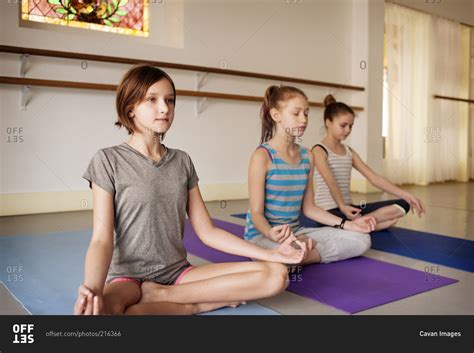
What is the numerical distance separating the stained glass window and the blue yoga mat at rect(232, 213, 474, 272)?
2.01m

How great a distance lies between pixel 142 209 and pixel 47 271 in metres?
0.66

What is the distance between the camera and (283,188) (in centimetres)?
163

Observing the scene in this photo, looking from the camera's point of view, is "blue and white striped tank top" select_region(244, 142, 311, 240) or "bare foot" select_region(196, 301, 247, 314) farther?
"blue and white striped tank top" select_region(244, 142, 311, 240)

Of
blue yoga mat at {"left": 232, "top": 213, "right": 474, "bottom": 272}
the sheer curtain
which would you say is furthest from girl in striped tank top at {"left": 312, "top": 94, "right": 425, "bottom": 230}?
the sheer curtain

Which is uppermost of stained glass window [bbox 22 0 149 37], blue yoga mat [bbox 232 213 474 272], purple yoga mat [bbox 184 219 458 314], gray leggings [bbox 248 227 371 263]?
stained glass window [bbox 22 0 149 37]

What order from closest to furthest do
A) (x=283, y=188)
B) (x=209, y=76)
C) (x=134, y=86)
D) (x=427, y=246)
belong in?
(x=134, y=86)
(x=283, y=188)
(x=427, y=246)
(x=209, y=76)

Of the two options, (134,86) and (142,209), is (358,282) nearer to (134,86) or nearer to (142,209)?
(142,209)

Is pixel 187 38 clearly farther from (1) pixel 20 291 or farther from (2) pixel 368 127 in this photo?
(1) pixel 20 291

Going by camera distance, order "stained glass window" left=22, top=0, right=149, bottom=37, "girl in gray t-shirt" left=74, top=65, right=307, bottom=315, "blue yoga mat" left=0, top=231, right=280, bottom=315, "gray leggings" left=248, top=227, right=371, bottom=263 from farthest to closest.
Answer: "stained glass window" left=22, top=0, right=149, bottom=37 → "gray leggings" left=248, top=227, right=371, bottom=263 → "blue yoga mat" left=0, top=231, right=280, bottom=315 → "girl in gray t-shirt" left=74, top=65, right=307, bottom=315

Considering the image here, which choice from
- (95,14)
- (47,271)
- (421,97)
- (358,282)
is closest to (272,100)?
(358,282)

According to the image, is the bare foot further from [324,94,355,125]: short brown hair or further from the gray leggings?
[324,94,355,125]: short brown hair

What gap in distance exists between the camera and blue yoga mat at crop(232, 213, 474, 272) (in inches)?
70.7
